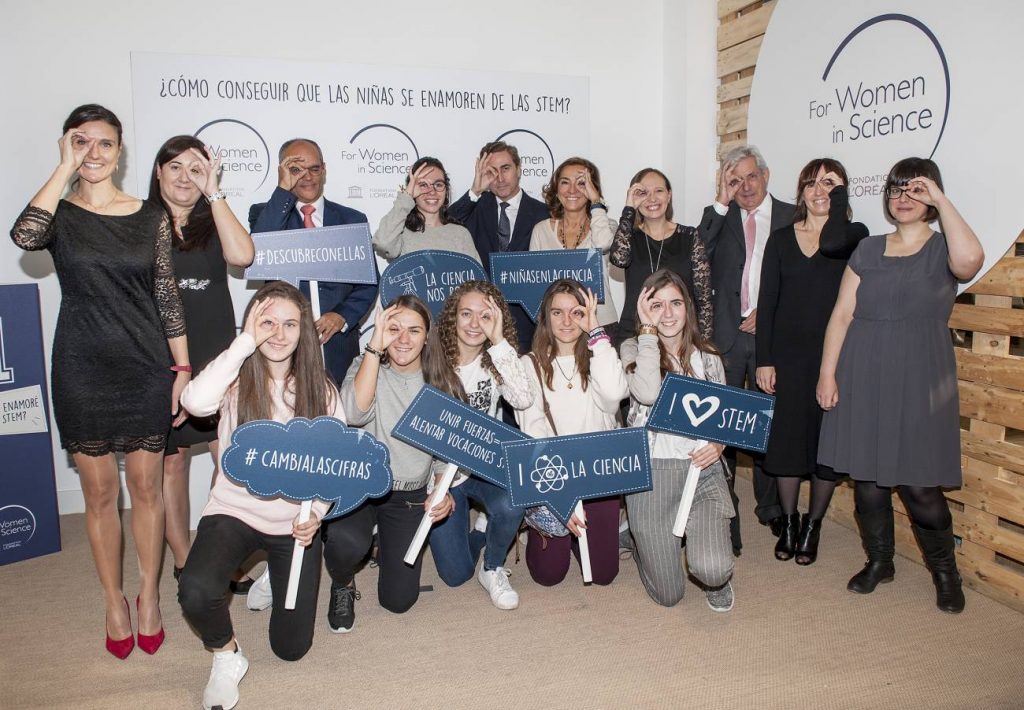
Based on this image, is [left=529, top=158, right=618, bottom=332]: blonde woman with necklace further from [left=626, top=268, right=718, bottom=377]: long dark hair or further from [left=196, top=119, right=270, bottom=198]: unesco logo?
[left=196, top=119, right=270, bottom=198]: unesco logo

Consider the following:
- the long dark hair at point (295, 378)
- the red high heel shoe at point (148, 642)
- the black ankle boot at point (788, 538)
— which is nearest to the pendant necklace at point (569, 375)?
the long dark hair at point (295, 378)

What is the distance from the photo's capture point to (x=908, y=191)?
2977mm

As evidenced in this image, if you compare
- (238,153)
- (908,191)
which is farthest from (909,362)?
(238,153)

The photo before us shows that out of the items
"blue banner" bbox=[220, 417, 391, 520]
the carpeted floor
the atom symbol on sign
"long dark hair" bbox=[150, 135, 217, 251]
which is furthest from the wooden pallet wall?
"long dark hair" bbox=[150, 135, 217, 251]

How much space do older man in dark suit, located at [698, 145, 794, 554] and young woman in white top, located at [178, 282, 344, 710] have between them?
1901mm

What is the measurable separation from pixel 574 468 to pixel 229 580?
4.06 ft

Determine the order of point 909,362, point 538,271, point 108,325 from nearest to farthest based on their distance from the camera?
point 108,325 < point 909,362 < point 538,271

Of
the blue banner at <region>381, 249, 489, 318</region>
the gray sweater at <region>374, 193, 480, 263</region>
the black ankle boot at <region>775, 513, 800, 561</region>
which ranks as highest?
the gray sweater at <region>374, 193, 480, 263</region>

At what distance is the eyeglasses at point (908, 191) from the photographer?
116 inches

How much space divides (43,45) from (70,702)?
3.22 metres

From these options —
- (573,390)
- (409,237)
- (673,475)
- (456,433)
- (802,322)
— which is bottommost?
(673,475)

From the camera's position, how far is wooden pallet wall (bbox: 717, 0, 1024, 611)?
3.12 m

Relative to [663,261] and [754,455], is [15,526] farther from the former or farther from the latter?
[754,455]

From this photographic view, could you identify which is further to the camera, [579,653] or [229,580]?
[579,653]
